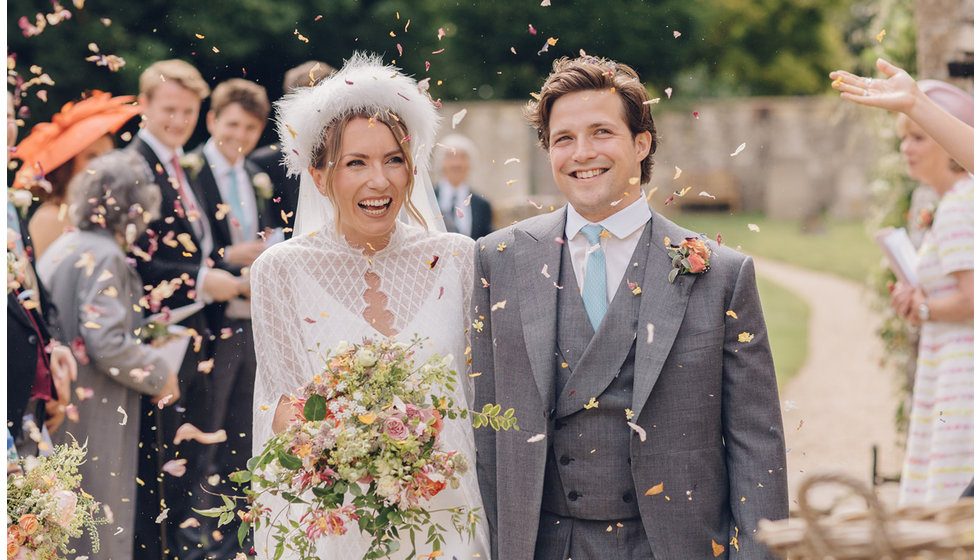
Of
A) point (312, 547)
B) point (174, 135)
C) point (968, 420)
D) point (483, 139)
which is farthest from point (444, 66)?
point (312, 547)

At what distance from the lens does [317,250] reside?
3506 mm

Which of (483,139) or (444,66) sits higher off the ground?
(444,66)

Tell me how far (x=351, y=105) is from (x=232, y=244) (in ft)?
8.49

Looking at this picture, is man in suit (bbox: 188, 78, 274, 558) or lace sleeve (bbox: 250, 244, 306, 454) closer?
lace sleeve (bbox: 250, 244, 306, 454)

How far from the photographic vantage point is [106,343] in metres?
4.89

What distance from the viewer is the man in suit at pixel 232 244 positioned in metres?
5.39

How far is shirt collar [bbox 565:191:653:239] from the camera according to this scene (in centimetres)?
307

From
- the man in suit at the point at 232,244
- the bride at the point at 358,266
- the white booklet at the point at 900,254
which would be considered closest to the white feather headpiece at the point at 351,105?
the bride at the point at 358,266

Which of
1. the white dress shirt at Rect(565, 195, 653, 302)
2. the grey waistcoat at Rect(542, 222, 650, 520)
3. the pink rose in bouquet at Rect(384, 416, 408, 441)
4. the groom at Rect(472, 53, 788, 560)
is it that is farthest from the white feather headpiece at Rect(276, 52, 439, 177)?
the pink rose in bouquet at Rect(384, 416, 408, 441)

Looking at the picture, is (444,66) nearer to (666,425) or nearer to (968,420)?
(968,420)

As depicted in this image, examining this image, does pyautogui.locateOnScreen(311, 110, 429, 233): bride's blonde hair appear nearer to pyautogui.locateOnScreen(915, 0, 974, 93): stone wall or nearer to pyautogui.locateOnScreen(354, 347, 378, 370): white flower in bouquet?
pyautogui.locateOnScreen(354, 347, 378, 370): white flower in bouquet

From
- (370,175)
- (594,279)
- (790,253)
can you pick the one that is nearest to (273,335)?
(370,175)

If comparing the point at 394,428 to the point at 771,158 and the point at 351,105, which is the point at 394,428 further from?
the point at 771,158

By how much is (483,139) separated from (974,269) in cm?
1355
